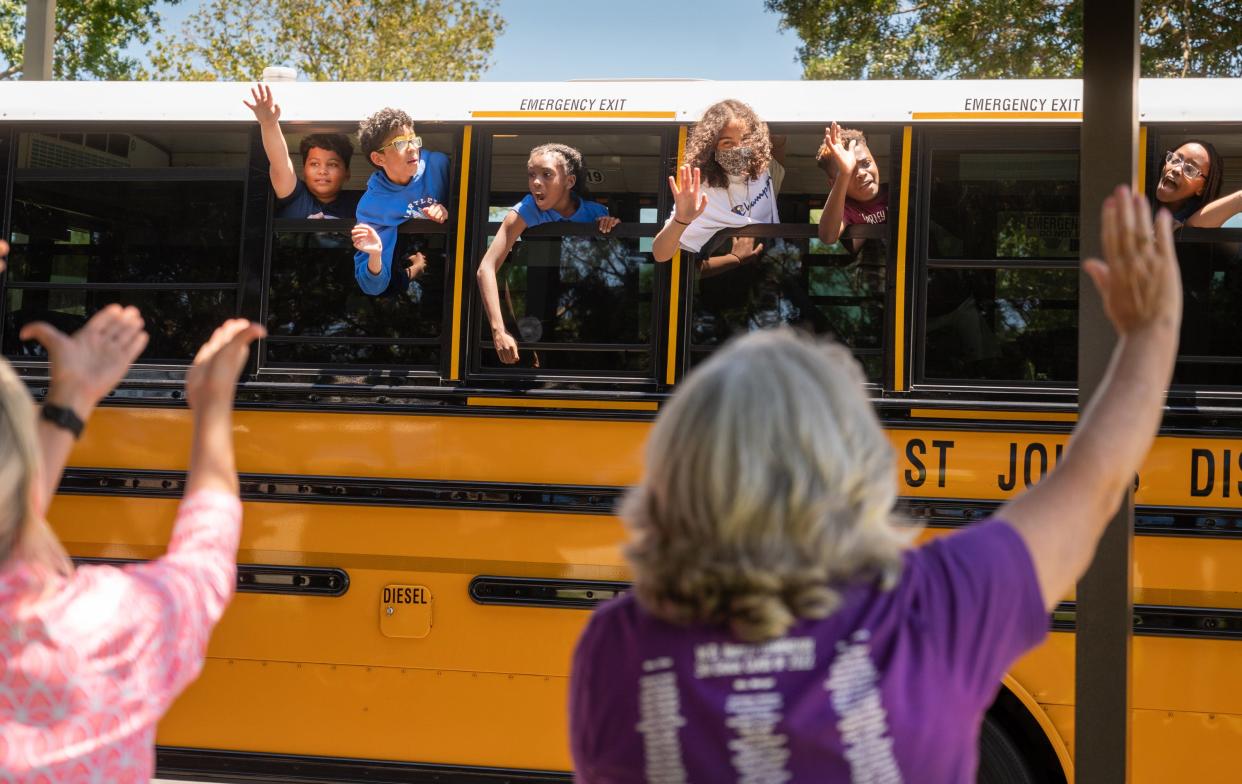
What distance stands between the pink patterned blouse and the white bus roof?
2873 mm

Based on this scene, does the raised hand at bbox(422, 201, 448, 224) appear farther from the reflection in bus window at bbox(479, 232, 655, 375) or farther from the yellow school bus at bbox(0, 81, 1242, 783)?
the reflection in bus window at bbox(479, 232, 655, 375)

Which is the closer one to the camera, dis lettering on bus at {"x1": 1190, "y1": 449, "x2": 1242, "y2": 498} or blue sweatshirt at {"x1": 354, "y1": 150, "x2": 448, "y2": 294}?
dis lettering on bus at {"x1": 1190, "y1": 449, "x2": 1242, "y2": 498}

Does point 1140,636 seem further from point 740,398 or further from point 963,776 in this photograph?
point 740,398

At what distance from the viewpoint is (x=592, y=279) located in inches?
160

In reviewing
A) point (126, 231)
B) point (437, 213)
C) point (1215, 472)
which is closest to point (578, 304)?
point (437, 213)

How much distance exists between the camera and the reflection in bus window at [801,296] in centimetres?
395

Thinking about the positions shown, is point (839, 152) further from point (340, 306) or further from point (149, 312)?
point (149, 312)

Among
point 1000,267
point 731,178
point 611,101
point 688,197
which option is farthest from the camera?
point 611,101

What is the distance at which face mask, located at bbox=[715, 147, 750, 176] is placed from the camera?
13.0 feet

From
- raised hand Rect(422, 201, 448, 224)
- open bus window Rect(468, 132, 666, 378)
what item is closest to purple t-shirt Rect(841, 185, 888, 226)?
open bus window Rect(468, 132, 666, 378)

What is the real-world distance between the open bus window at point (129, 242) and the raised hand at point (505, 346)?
1.00 m

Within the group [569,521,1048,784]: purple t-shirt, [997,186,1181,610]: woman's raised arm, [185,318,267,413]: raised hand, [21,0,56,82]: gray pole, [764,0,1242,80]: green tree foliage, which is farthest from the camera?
[764,0,1242,80]: green tree foliage

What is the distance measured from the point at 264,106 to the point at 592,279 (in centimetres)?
127

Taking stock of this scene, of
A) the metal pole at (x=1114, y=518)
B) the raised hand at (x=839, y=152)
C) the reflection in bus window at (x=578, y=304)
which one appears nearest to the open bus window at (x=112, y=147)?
the reflection in bus window at (x=578, y=304)
